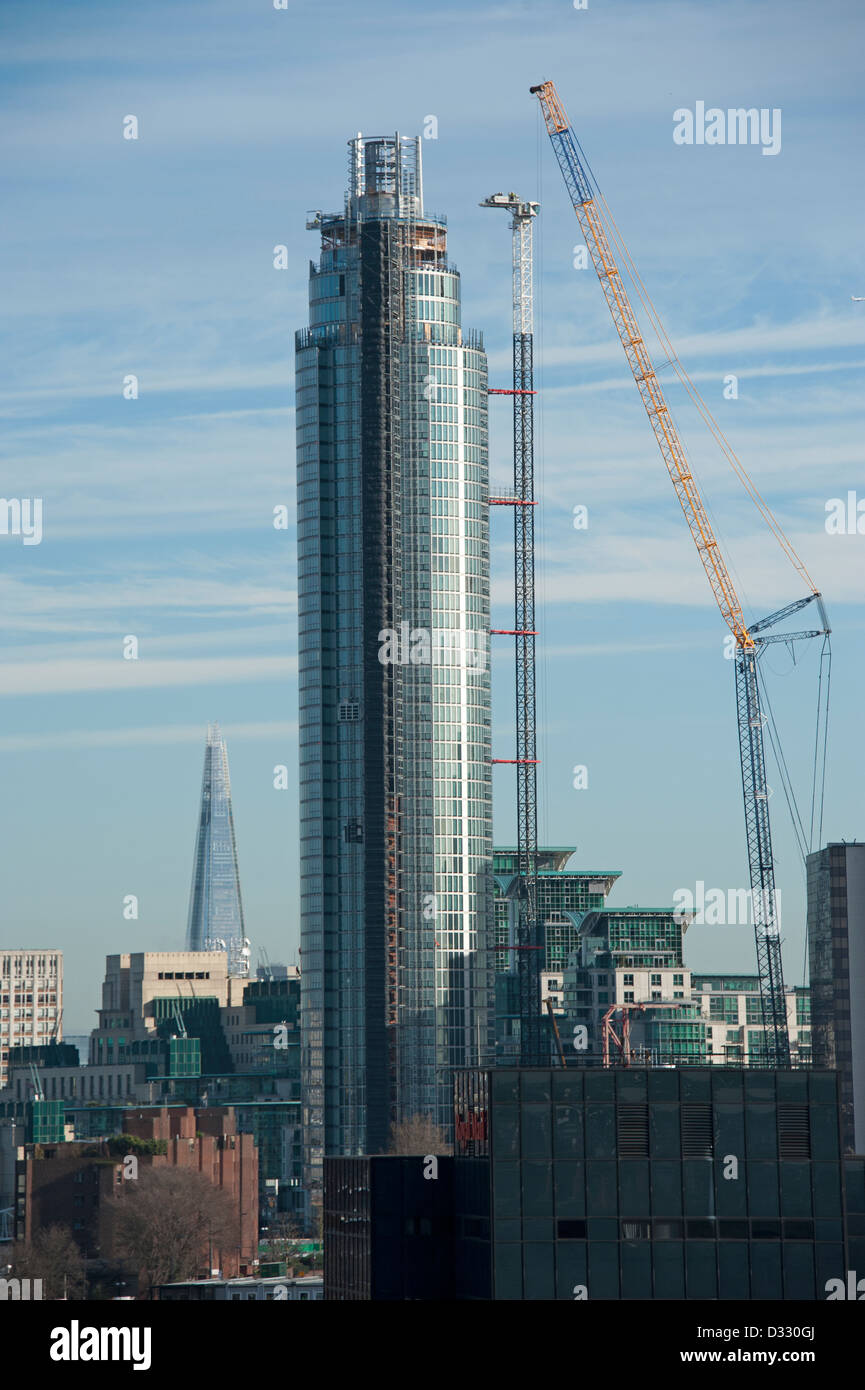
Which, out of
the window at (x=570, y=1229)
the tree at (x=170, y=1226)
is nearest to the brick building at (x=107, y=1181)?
the tree at (x=170, y=1226)

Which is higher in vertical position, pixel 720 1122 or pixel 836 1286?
pixel 720 1122

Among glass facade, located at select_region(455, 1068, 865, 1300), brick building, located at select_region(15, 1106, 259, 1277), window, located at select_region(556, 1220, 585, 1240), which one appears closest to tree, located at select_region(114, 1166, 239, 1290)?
brick building, located at select_region(15, 1106, 259, 1277)

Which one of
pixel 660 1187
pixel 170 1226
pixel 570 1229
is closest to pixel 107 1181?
pixel 170 1226

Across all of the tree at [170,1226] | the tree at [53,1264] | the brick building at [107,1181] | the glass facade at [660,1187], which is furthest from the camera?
the brick building at [107,1181]

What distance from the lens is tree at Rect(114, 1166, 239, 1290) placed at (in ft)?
475

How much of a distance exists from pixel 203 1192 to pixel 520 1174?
325 feet

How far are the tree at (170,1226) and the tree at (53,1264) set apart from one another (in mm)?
4184

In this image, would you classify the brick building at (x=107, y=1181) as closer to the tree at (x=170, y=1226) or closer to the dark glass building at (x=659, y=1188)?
the tree at (x=170, y=1226)

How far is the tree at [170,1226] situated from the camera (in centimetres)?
14475

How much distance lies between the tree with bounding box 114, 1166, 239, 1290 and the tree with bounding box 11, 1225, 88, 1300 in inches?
165
